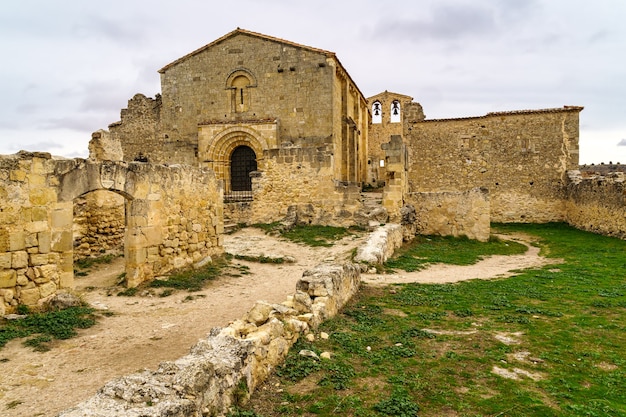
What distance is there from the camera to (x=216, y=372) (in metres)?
3.42

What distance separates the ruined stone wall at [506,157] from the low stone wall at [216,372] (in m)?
19.9

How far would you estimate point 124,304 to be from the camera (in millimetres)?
7645

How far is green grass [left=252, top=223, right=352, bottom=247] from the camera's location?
47.2 feet

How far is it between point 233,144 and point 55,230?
1503cm

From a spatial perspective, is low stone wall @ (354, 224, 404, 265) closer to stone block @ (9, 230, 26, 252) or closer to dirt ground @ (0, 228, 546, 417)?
dirt ground @ (0, 228, 546, 417)

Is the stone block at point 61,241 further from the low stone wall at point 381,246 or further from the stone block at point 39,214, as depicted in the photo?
the low stone wall at point 381,246

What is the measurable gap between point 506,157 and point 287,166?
1273 centimetres

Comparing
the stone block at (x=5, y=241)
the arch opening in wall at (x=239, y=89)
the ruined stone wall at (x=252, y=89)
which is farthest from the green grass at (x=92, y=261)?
the arch opening in wall at (x=239, y=89)

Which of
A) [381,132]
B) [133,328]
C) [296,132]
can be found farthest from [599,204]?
[381,132]

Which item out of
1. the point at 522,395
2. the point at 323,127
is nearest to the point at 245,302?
the point at 522,395

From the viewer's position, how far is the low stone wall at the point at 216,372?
9.25 feet

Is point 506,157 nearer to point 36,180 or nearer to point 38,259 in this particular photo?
point 36,180

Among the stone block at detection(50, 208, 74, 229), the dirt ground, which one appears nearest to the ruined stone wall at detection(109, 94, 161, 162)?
the dirt ground

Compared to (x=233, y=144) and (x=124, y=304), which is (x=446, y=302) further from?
(x=233, y=144)
